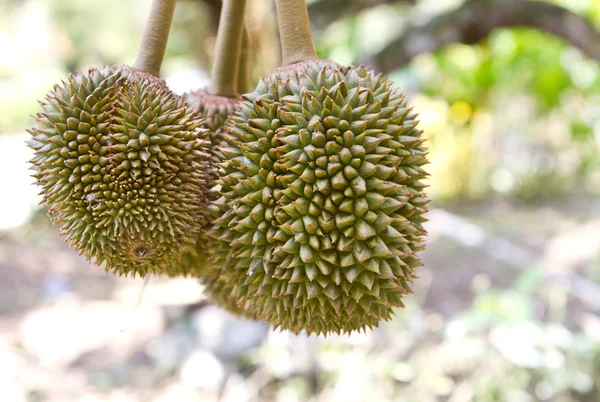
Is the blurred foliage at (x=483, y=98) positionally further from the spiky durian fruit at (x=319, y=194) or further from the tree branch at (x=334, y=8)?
the spiky durian fruit at (x=319, y=194)

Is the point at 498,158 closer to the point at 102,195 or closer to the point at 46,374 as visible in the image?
A: the point at 46,374

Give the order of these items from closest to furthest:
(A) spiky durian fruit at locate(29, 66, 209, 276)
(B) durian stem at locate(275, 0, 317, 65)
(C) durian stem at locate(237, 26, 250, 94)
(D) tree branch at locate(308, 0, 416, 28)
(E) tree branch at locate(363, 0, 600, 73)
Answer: (A) spiky durian fruit at locate(29, 66, 209, 276)
(B) durian stem at locate(275, 0, 317, 65)
(C) durian stem at locate(237, 26, 250, 94)
(E) tree branch at locate(363, 0, 600, 73)
(D) tree branch at locate(308, 0, 416, 28)

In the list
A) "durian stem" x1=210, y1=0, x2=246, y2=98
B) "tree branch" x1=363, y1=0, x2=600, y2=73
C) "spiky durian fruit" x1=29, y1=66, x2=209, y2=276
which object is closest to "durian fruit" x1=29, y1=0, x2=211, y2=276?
"spiky durian fruit" x1=29, y1=66, x2=209, y2=276

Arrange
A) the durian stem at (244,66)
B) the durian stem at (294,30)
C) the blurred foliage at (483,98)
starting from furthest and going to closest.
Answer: the blurred foliage at (483,98) → the durian stem at (244,66) → the durian stem at (294,30)

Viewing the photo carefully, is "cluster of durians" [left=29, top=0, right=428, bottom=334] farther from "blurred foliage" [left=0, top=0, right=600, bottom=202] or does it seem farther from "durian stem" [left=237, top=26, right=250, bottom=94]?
"blurred foliage" [left=0, top=0, right=600, bottom=202]

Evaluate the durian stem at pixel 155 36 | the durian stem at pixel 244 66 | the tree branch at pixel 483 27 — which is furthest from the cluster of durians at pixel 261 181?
the tree branch at pixel 483 27

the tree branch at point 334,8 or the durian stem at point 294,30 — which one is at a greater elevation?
the tree branch at point 334,8

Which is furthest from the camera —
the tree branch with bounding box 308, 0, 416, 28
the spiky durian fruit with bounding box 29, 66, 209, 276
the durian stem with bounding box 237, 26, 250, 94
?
the tree branch with bounding box 308, 0, 416, 28

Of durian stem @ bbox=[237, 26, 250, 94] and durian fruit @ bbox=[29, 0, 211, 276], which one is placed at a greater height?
durian stem @ bbox=[237, 26, 250, 94]
